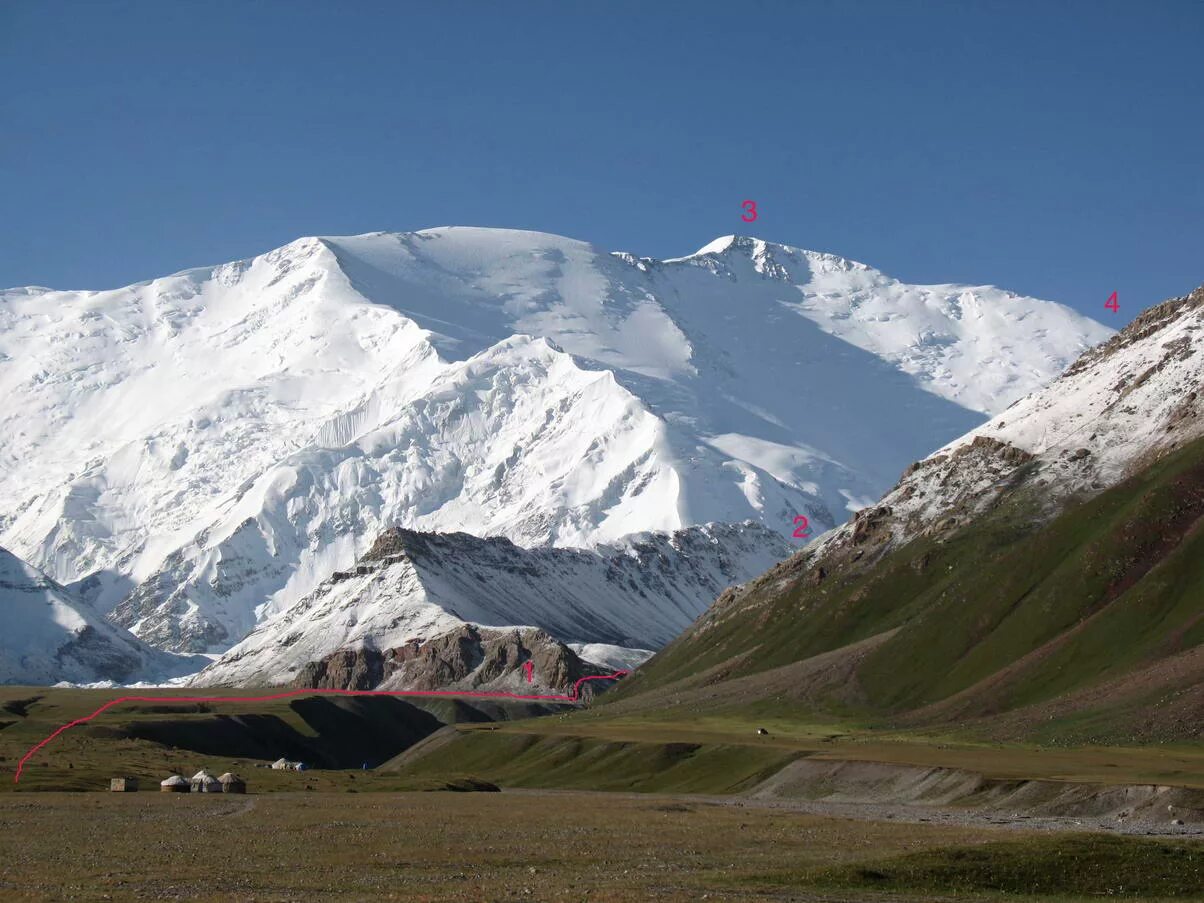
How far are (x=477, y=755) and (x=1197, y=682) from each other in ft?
286

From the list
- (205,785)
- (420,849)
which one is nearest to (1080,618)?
(205,785)

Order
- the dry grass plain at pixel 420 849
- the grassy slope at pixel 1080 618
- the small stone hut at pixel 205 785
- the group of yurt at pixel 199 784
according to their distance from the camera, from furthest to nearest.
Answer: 1. the grassy slope at pixel 1080 618
2. the small stone hut at pixel 205 785
3. the group of yurt at pixel 199 784
4. the dry grass plain at pixel 420 849

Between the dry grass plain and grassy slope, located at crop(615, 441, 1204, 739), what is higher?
the dry grass plain

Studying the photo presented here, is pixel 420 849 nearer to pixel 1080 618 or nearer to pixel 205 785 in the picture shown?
pixel 205 785

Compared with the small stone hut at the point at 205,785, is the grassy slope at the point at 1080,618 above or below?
below

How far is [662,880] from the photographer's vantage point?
65562mm

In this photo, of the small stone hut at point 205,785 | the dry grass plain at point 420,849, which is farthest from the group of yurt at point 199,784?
the dry grass plain at point 420,849

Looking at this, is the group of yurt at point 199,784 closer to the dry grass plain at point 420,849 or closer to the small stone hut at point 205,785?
the small stone hut at point 205,785

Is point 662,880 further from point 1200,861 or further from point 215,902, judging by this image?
point 1200,861

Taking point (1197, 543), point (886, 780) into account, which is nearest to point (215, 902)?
point (886, 780)

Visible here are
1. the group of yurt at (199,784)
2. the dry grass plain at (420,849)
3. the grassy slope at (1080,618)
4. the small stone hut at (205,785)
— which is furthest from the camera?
the grassy slope at (1080,618)

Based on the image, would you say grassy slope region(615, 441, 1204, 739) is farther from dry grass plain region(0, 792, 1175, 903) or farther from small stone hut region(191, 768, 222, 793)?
small stone hut region(191, 768, 222, 793)

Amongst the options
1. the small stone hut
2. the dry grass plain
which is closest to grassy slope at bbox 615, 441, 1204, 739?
the dry grass plain

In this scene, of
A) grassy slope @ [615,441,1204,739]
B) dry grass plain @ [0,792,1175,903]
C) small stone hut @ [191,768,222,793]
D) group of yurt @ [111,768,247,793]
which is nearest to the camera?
dry grass plain @ [0,792,1175,903]
